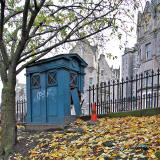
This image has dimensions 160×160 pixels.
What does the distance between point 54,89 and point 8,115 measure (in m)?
2.06

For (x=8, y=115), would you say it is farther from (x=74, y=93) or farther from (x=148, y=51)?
(x=148, y=51)

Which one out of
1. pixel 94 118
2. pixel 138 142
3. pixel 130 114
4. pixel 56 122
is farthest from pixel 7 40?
pixel 138 142

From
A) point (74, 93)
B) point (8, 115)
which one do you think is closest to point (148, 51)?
point (74, 93)

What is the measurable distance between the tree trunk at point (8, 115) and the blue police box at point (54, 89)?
1.62 m

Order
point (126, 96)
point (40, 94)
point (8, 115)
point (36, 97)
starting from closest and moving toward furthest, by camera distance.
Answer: point (8, 115)
point (40, 94)
point (36, 97)
point (126, 96)

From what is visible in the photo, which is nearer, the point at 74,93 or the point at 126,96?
the point at 74,93

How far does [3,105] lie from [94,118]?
137 inches

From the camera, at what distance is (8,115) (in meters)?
5.26

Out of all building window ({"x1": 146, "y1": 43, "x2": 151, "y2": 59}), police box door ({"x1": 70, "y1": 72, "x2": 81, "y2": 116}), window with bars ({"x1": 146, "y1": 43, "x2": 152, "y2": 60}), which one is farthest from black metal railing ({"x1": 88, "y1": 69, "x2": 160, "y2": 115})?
building window ({"x1": 146, "y1": 43, "x2": 151, "y2": 59})

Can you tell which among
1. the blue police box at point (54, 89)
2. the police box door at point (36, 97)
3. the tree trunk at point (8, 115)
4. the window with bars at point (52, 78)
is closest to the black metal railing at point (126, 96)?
the blue police box at point (54, 89)

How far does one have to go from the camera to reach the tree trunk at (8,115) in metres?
5.14

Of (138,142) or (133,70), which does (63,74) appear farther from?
(133,70)

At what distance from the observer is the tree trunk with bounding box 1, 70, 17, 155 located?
5137 mm

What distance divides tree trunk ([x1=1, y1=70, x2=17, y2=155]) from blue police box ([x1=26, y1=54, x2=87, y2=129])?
5.31ft
